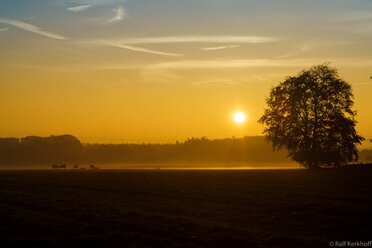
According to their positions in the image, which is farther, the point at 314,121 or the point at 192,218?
the point at 314,121

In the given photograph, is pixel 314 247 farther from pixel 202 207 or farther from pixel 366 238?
pixel 202 207

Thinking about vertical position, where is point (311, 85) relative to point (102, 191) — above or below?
above

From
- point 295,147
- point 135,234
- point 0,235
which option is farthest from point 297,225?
point 295,147

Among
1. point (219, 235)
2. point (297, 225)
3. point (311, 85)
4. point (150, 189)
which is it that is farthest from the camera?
point (311, 85)

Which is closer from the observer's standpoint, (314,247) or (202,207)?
(314,247)

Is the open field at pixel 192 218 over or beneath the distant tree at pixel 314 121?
beneath

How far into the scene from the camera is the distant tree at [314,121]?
2916 inches

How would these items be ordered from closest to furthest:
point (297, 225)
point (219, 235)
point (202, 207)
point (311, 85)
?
point (219, 235) → point (297, 225) → point (202, 207) → point (311, 85)

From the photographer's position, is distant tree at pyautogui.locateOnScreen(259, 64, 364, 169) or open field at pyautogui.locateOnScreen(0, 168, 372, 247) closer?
open field at pyautogui.locateOnScreen(0, 168, 372, 247)

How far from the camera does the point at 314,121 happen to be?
7606 cm

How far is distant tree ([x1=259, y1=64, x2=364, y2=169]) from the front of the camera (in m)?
74.1

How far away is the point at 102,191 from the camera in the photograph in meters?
42.7

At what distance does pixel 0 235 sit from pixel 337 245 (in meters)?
12.9

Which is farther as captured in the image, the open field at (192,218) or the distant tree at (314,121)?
the distant tree at (314,121)
